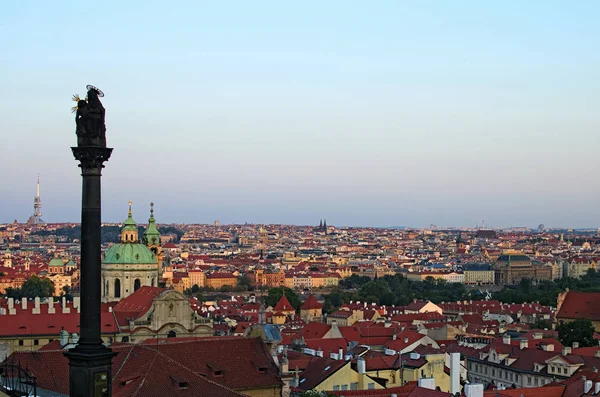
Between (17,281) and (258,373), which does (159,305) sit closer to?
(258,373)

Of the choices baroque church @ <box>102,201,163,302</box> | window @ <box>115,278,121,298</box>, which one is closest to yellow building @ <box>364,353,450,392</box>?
baroque church @ <box>102,201,163,302</box>

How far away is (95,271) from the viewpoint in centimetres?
2003

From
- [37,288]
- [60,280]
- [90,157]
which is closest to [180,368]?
[90,157]

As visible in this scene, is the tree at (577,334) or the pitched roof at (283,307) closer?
the tree at (577,334)

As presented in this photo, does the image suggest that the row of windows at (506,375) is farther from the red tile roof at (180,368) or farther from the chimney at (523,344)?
the red tile roof at (180,368)

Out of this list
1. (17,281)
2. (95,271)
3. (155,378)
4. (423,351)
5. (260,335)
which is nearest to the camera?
(95,271)

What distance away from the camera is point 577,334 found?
69562 mm

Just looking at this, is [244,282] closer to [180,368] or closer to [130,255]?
[130,255]

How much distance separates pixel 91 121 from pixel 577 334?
54.8 metres

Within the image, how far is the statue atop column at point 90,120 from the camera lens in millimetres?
20234

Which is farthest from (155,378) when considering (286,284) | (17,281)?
(286,284)

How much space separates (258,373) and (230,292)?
434ft

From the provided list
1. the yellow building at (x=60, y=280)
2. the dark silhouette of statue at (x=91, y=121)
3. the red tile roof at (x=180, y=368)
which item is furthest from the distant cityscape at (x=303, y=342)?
the yellow building at (x=60, y=280)

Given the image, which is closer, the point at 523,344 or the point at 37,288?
the point at 523,344
